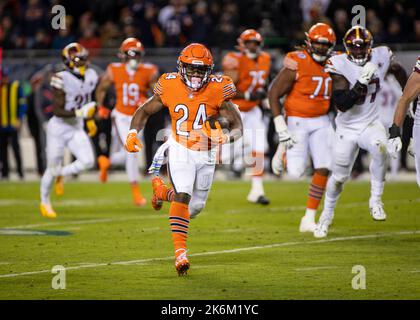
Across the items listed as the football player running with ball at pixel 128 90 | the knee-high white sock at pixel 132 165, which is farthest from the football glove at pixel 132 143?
the knee-high white sock at pixel 132 165

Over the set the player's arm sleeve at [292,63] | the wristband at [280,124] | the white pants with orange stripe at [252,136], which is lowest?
the wristband at [280,124]

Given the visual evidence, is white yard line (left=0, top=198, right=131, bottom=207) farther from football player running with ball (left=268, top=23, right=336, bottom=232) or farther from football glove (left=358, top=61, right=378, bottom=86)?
football glove (left=358, top=61, right=378, bottom=86)

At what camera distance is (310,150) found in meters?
9.95

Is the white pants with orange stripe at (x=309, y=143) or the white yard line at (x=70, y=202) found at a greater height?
the white yard line at (x=70, y=202)

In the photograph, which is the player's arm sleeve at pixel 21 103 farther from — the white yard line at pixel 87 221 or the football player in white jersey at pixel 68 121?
the white yard line at pixel 87 221

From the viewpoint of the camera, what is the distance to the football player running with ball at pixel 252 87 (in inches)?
496

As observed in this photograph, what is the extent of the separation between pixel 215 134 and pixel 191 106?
0.30 m

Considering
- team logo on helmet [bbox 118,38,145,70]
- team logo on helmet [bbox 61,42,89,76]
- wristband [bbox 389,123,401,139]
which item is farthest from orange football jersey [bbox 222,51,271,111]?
wristband [bbox 389,123,401,139]

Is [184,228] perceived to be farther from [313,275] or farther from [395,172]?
[395,172]

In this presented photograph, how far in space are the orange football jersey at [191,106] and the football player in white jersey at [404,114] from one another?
4.38ft

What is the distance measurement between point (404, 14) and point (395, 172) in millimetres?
2840

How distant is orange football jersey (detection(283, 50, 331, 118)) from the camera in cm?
991
